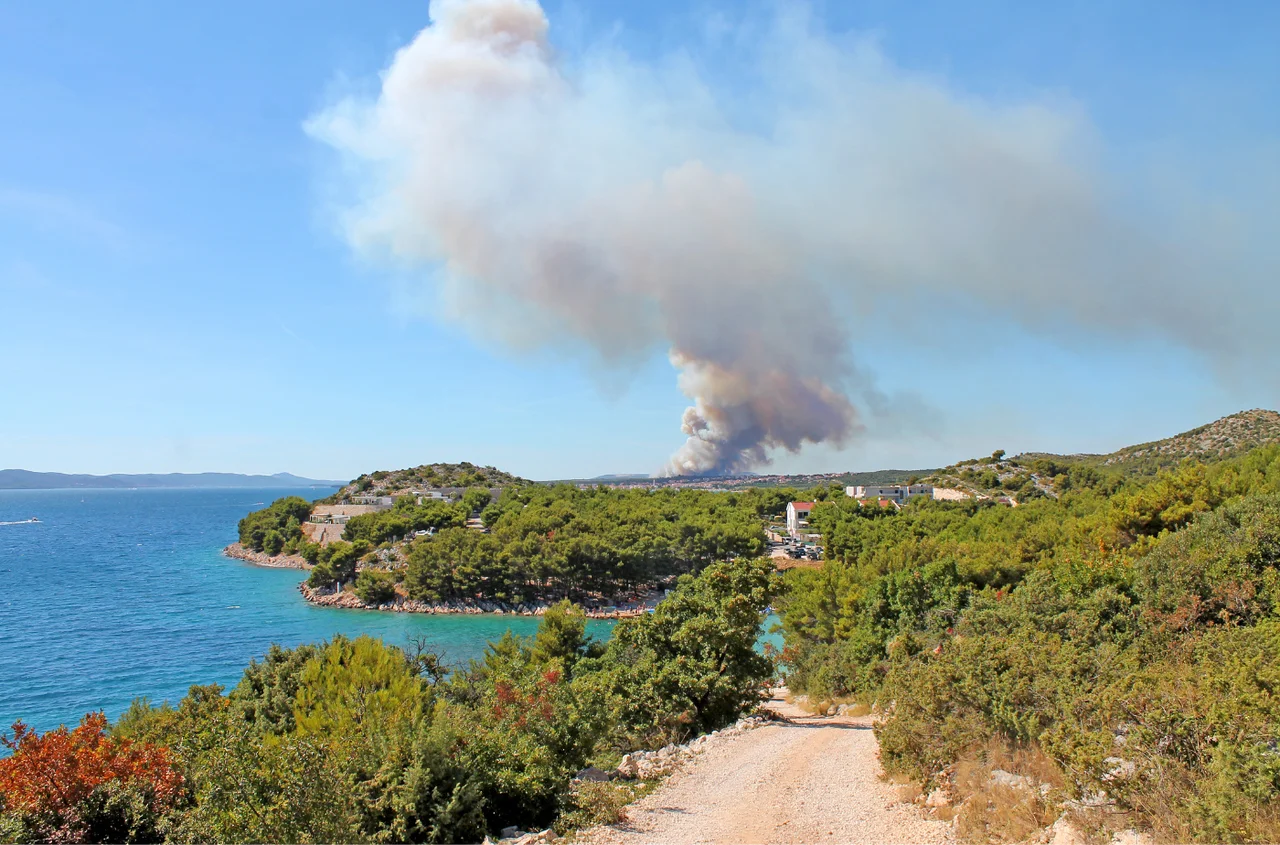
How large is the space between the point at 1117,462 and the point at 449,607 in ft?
214

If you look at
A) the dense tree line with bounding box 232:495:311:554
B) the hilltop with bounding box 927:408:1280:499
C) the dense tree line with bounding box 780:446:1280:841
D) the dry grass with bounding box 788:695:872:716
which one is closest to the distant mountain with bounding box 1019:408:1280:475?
the hilltop with bounding box 927:408:1280:499

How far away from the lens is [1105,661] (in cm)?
855

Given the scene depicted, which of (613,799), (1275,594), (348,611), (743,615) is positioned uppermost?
(1275,594)

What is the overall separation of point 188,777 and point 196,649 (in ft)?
100

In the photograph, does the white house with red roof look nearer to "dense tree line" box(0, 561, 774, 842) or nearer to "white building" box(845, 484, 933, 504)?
"white building" box(845, 484, 933, 504)

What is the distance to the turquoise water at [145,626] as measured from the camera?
26672 mm

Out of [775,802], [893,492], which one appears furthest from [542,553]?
[893,492]

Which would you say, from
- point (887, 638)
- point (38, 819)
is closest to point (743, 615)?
point (887, 638)

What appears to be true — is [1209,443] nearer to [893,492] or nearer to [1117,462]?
[1117,462]

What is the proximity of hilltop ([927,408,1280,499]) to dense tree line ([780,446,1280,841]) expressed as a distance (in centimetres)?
3367

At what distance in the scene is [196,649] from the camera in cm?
3284

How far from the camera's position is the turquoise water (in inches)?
1050

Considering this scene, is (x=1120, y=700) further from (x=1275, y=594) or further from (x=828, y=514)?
(x=828, y=514)

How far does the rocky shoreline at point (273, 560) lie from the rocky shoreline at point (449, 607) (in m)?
17.1
